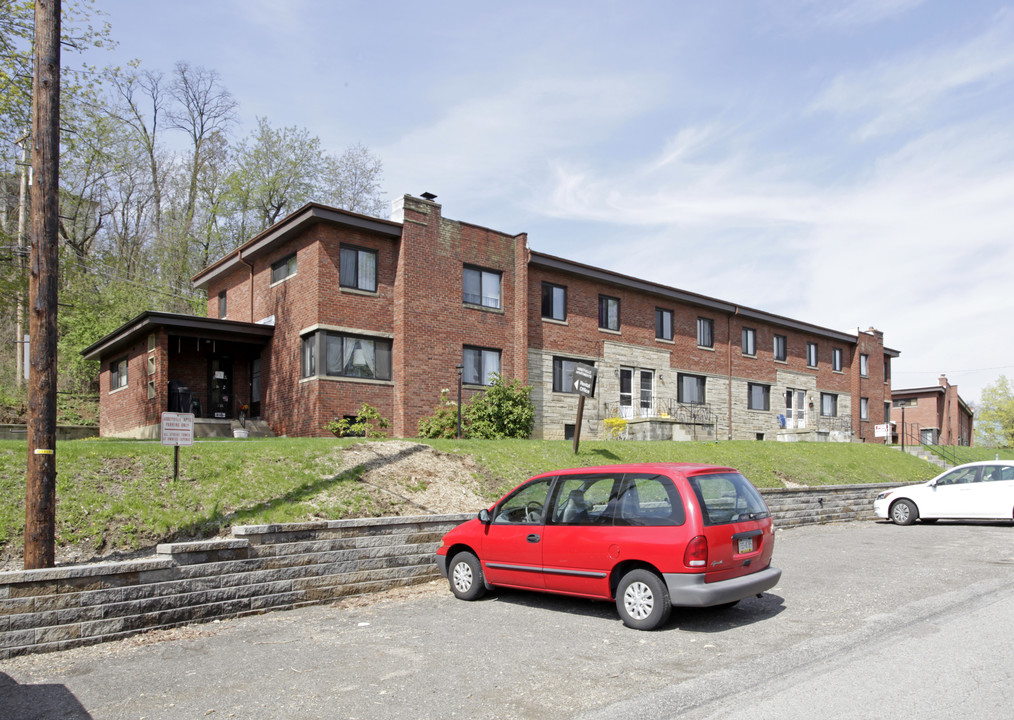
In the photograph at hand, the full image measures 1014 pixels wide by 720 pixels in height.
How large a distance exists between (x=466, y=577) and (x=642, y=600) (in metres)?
2.49

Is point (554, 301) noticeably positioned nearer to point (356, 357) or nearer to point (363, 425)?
point (356, 357)

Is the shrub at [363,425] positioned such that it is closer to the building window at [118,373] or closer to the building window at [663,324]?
the building window at [118,373]

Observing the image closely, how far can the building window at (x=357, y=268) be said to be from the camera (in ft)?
72.9

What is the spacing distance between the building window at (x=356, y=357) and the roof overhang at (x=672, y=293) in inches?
244

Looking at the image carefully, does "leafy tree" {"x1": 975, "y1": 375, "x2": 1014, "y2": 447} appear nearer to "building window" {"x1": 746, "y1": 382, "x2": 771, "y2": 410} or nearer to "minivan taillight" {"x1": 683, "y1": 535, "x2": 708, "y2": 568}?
"building window" {"x1": 746, "y1": 382, "x2": 771, "y2": 410}

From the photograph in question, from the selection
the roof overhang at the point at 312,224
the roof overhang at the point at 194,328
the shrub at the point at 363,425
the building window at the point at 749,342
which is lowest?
the shrub at the point at 363,425

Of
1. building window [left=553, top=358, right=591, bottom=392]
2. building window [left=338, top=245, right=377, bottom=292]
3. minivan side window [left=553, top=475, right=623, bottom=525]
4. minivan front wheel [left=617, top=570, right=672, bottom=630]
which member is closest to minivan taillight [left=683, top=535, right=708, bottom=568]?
minivan front wheel [left=617, top=570, right=672, bottom=630]

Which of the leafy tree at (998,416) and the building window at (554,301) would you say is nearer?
the building window at (554,301)

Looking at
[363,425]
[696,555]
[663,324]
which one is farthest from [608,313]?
[696,555]

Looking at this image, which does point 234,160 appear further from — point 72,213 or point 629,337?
point 629,337

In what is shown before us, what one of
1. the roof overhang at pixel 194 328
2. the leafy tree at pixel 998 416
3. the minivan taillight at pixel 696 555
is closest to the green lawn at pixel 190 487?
the minivan taillight at pixel 696 555

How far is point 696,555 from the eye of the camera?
7.47 m

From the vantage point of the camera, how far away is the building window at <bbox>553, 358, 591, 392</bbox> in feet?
87.8

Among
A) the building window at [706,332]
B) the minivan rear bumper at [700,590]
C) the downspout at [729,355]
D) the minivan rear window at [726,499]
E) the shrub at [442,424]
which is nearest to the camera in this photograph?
the minivan rear bumper at [700,590]
